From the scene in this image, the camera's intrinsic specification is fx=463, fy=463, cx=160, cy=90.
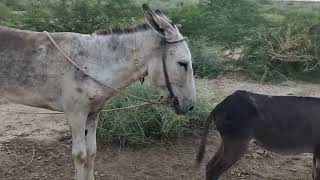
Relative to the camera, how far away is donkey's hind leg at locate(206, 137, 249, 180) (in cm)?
417

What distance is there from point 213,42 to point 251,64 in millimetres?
947

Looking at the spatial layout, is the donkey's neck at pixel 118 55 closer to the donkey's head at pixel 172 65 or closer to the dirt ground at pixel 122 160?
the donkey's head at pixel 172 65

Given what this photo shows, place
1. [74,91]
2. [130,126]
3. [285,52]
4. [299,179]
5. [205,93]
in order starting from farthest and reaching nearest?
[285,52] < [205,93] < [130,126] < [299,179] < [74,91]

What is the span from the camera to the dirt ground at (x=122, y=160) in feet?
15.9

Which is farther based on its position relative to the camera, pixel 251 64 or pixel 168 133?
pixel 251 64

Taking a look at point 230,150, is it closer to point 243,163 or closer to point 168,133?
point 243,163

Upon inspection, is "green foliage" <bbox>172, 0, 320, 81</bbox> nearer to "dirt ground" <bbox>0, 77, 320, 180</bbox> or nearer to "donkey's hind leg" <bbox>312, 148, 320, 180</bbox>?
"dirt ground" <bbox>0, 77, 320, 180</bbox>

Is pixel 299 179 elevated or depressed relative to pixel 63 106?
depressed

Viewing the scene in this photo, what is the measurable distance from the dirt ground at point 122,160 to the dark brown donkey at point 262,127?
70 centimetres

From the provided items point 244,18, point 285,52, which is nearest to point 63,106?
point 285,52

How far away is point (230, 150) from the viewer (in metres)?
4.18

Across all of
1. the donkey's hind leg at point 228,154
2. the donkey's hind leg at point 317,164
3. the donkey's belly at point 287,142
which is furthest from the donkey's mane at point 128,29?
the donkey's hind leg at point 317,164

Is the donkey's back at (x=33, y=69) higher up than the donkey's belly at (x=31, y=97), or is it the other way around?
the donkey's back at (x=33, y=69)

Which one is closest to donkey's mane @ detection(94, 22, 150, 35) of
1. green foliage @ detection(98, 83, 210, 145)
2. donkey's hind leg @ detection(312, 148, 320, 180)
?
green foliage @ detection(98, 83, 210, 145)
